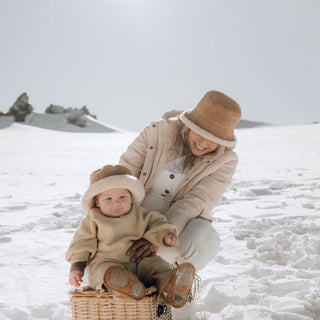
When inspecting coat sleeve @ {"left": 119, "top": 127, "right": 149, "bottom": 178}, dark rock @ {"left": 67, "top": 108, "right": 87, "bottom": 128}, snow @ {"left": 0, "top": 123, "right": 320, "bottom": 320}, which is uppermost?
coat sleeve @ {"left": 119, "top": 127, "right": 149, "bottom": 178}

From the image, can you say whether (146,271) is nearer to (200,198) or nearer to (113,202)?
(113,202)

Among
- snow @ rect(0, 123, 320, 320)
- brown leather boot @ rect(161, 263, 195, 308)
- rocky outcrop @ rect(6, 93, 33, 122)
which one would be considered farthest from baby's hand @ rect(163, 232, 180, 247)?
rocky outcrop @ rect(6, 93, 33, 122)

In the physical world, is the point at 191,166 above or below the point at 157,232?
above

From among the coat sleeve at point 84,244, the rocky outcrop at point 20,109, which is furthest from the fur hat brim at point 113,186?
the rocky outcrop at point 20,109

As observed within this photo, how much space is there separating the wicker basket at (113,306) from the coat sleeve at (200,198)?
0.57 m

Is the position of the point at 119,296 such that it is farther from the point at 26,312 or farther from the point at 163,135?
the point at 163,135

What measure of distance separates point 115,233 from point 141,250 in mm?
154

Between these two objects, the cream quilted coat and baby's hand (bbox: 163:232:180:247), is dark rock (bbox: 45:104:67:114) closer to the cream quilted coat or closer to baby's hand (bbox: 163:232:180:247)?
the cream quilted coat

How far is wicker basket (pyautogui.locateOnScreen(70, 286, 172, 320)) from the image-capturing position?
164 cm

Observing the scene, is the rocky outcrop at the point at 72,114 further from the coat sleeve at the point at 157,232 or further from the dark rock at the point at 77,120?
the coat sleeve at the point at 157,232

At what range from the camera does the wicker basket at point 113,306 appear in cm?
164

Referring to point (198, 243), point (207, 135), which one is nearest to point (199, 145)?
point (207, 135)

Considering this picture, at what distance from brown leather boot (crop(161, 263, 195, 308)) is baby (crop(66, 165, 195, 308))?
0.14 feet

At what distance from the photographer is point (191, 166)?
93.6 inches
